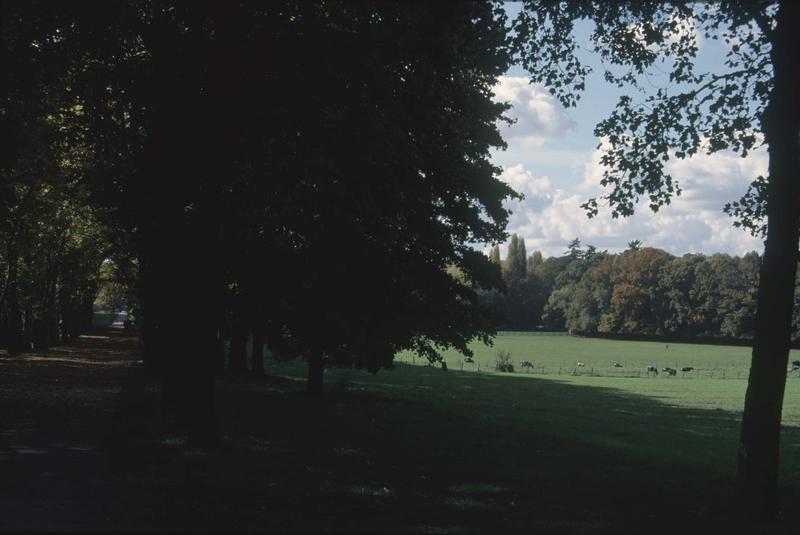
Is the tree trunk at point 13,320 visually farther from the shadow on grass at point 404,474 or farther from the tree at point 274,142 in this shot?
the tree at point 274,142

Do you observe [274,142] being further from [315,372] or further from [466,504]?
[315,372]

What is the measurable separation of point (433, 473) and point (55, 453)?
5492 millimetres

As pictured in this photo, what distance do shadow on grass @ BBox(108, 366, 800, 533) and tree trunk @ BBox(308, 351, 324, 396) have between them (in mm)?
2181

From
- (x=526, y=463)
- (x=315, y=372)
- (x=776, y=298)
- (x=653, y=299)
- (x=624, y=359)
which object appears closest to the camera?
(x=776, y=298)

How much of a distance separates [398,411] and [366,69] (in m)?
11.0

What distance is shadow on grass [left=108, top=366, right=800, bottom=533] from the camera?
8.02 metres

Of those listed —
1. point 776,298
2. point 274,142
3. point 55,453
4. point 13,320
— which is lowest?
point 55,453

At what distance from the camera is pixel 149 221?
1731 centimetres

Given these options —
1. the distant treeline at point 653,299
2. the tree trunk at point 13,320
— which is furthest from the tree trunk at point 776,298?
the distant treeline at point 653,299

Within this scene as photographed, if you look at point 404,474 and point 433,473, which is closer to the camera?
point 404,474

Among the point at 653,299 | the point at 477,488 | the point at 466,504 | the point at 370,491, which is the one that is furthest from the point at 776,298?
the point at 653,299

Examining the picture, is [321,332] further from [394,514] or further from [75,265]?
[75,265]

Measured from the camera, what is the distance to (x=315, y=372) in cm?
2367

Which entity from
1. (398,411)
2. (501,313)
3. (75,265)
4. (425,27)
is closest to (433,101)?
(425,27)
